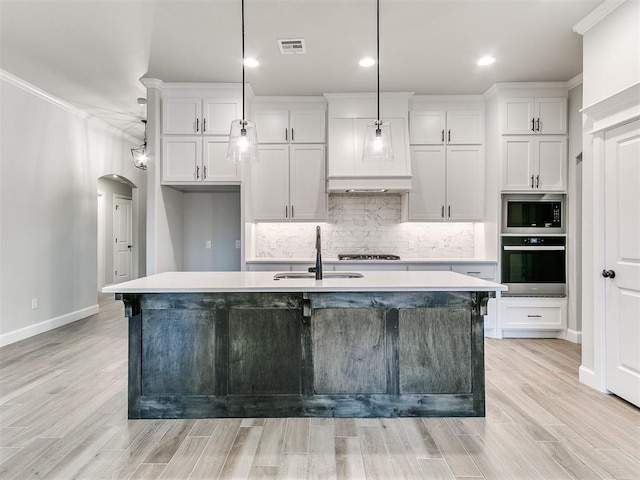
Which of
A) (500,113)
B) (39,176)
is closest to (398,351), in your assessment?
(500,113)

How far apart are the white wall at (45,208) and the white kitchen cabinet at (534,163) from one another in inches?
214

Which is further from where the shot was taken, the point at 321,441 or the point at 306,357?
the point at 306,357

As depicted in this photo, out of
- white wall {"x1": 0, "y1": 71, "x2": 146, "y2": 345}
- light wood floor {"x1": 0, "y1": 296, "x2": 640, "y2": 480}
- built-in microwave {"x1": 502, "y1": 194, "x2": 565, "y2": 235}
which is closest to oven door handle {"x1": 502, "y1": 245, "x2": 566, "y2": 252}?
built-in microwave {"x1": 502, "y1": 194, "x2": 565, "y2": 235}

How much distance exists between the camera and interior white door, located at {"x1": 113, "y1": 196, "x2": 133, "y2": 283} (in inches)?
336

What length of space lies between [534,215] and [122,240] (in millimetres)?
8091

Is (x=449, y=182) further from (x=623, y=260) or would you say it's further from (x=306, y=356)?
(x=306, y=356)

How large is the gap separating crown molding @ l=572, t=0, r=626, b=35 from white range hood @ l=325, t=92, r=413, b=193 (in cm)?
185

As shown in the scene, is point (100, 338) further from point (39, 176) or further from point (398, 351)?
point (398, 351)

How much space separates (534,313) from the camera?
4.57 metres

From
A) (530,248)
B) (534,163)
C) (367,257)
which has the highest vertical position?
(534,163)

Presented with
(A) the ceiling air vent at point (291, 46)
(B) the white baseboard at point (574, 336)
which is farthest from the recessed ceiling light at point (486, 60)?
(B) the white baseboard at point (574, 336)

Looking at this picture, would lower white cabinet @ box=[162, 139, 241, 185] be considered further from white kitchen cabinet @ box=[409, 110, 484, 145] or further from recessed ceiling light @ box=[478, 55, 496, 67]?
recessed ceiling light @ box=[478, 55, 496, 67]

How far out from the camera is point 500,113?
4574 millimetres

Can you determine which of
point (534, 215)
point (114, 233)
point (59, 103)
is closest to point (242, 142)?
point (534, 215)
